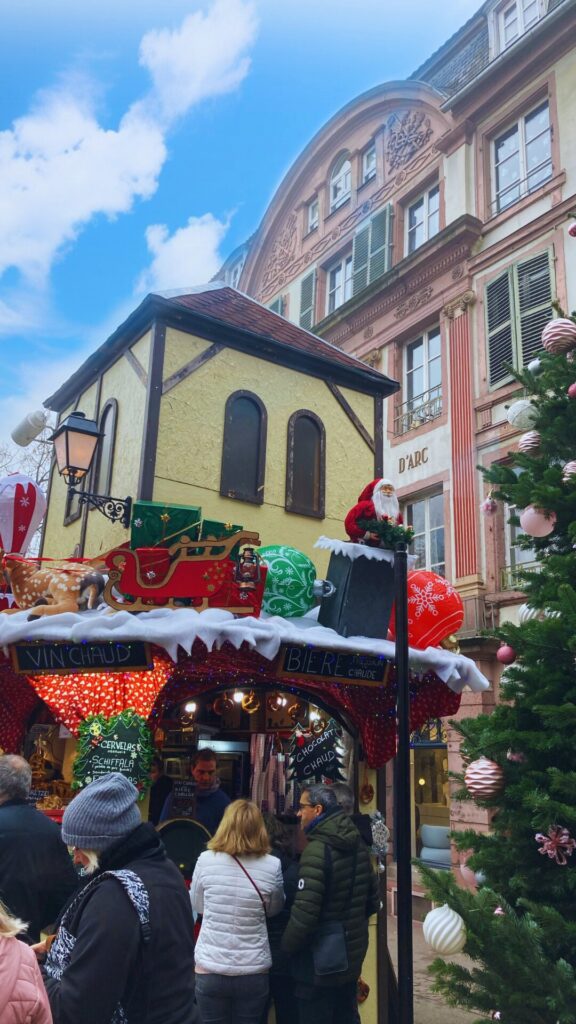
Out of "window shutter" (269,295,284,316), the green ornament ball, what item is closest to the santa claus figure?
the green ornament ball

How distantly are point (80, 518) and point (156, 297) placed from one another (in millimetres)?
2644

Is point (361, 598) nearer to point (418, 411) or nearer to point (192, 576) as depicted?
point (192, 576)

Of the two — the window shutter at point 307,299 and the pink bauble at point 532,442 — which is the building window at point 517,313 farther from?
the pink bauble at point 532,442

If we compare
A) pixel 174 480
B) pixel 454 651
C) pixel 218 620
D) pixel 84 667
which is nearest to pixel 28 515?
pixel 174 480

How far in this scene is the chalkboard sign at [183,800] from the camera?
6.50 metres

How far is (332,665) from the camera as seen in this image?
5.80m

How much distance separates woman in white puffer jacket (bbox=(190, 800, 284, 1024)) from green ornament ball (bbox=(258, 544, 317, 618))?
1.89 m

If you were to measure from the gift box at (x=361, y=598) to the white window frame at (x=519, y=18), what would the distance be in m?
12.7

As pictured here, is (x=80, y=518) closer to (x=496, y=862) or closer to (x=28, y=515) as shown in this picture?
(x=28, y=515)

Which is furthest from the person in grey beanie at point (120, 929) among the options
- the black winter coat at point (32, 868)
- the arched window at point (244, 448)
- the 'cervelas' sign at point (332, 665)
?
the arched window at point (244, 448)

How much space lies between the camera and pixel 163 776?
7.34 meters

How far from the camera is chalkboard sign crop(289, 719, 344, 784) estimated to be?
19.8 feet

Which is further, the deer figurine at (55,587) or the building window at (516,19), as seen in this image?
the building window at (516,19)

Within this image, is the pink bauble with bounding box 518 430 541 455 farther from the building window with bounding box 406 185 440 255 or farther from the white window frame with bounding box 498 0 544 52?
the white window frame with bounding box 498 0 544 52
